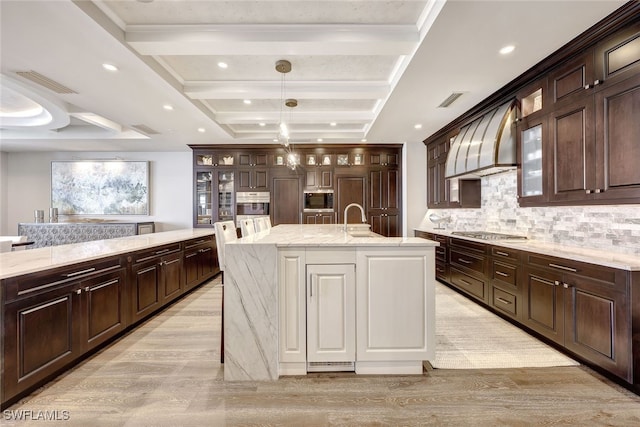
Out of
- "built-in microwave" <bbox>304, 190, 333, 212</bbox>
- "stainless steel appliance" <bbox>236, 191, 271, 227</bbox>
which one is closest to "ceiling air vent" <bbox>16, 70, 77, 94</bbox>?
"stainless steel appliance" <bbox>236, 191, 271, 227</bbox>

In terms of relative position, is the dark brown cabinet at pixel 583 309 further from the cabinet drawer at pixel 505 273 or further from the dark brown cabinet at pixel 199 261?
the dark brown cabinet at pixel 199 261

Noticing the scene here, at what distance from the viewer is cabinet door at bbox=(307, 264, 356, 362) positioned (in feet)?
6.77

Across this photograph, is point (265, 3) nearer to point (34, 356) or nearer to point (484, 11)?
point (484, 11)

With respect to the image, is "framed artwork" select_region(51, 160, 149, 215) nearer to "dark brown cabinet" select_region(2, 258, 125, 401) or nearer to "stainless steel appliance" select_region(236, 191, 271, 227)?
"stainless steel appliance" select_region(236, 191, 271, 227)

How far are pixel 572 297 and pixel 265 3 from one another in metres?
3.46

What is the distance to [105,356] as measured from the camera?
239cm

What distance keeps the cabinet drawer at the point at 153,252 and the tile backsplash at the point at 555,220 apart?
15.0 ft

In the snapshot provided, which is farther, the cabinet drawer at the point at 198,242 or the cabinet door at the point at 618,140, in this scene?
the cabinet drawer at the point at 198,242

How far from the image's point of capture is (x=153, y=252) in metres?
3.25

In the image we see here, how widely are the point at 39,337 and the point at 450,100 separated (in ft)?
15.7

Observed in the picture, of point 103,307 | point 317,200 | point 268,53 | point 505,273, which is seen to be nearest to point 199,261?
point 103,307

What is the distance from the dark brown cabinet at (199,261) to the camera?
4.14m

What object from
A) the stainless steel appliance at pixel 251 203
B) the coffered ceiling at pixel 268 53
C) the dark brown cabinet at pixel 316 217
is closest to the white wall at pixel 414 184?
the coffered ceiling at pixel 268 53

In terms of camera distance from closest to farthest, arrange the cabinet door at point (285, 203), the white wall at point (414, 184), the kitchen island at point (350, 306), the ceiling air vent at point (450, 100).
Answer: the kitchen island at point (350, 306), the ceiling air vent at point (450, 100), the white wall at point (414, 184), the cabinet door at point (285, 203)
